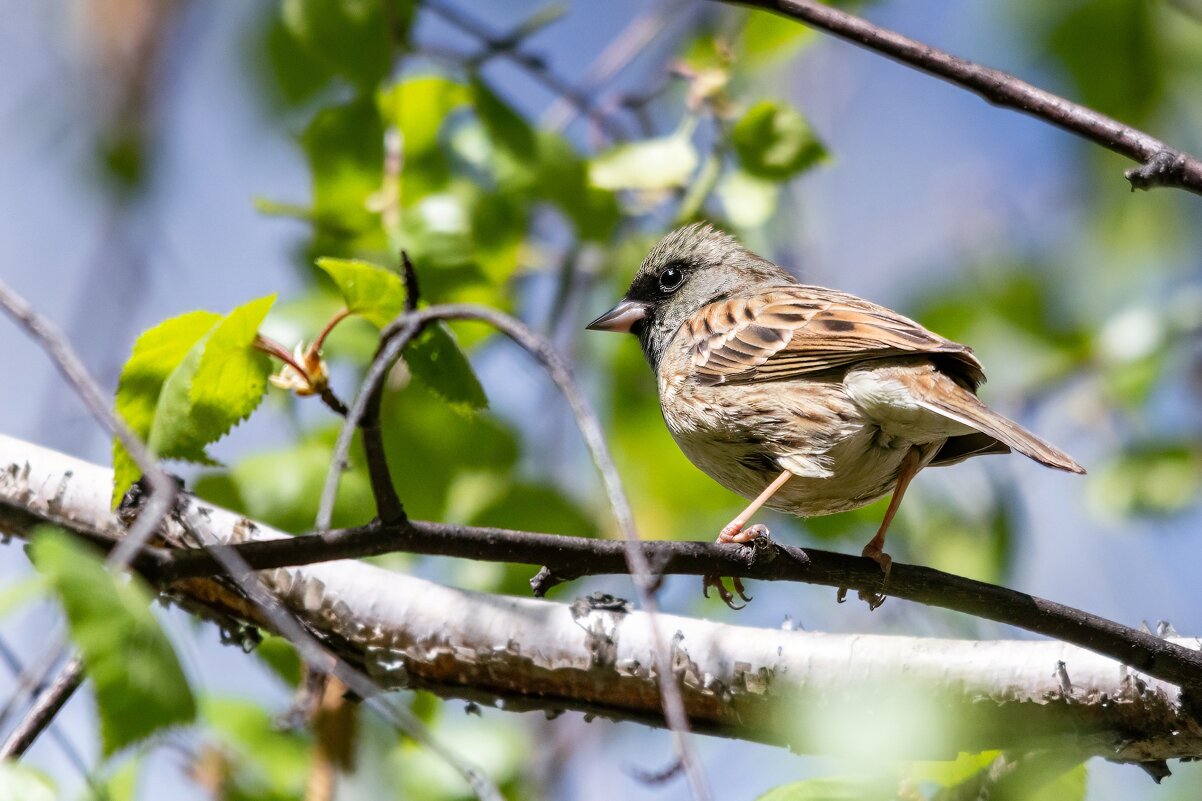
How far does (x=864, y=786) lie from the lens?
1.79 metres

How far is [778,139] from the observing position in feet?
8.98

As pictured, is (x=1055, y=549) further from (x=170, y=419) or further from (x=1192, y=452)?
(x=170, y=419)

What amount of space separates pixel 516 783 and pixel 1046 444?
1610 millimetres

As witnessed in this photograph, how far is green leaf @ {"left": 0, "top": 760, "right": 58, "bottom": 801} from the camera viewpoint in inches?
53.2

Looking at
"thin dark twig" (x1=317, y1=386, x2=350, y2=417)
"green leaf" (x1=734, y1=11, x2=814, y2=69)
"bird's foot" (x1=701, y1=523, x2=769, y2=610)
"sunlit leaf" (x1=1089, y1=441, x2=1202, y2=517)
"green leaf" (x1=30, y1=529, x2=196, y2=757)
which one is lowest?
"green leaf" (x1=30, y1=529, x2=196, y2=757)

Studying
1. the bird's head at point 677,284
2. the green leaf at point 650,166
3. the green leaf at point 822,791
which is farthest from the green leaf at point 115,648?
the bird's head at point 677,284

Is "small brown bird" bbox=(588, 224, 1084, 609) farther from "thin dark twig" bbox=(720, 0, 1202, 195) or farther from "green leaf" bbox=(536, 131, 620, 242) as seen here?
"thin dark twig" bbox=(720, 0, 1202, 195)

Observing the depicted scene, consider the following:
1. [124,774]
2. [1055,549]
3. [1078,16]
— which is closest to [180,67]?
[124,774]

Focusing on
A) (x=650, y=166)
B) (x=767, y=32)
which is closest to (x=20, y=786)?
(x=650, y=166)

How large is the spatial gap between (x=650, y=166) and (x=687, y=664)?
123cm

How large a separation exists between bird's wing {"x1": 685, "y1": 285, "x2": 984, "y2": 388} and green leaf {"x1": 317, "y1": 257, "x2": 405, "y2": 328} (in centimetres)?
109

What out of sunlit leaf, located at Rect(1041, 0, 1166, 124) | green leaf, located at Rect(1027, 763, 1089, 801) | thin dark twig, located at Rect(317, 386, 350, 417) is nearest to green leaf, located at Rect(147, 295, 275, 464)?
thin dark twig, located at Rect(317, 386, 350, 417)

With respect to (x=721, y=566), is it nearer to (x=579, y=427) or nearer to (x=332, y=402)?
(x=579, y=427)

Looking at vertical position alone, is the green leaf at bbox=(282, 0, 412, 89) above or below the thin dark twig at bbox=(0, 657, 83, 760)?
above
